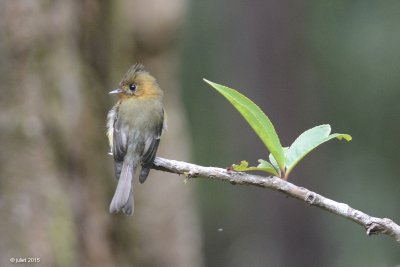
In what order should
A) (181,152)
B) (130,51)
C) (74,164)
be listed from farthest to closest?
Result: (181,152) < (130,51) < (74,164)

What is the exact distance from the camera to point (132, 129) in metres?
4.36

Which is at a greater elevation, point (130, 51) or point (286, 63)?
point (286, 63)

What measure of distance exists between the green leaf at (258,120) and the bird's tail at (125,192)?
1.18 meters

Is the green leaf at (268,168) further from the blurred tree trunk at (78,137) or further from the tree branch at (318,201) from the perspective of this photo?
the blurred tree trunk at (78,137)

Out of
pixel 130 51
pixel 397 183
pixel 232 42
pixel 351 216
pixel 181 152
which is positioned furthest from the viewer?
pixel 232 42

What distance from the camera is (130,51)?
6.93 m

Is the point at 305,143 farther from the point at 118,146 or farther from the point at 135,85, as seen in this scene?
the point at 135,85

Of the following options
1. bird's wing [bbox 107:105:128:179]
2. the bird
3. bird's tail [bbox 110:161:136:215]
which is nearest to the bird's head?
the bird

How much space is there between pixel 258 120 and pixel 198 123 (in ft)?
33.7

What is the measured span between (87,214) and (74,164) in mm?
385

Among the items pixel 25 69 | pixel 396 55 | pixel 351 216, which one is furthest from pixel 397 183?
pixel 351 216

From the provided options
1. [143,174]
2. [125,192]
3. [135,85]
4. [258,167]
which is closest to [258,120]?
[258,167]

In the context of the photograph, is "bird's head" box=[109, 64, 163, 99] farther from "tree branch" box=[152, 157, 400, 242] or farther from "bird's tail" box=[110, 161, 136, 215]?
"tree branch" box=[152, 157, 400, 242]

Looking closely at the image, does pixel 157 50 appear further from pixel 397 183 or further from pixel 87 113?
pixel 397 183
